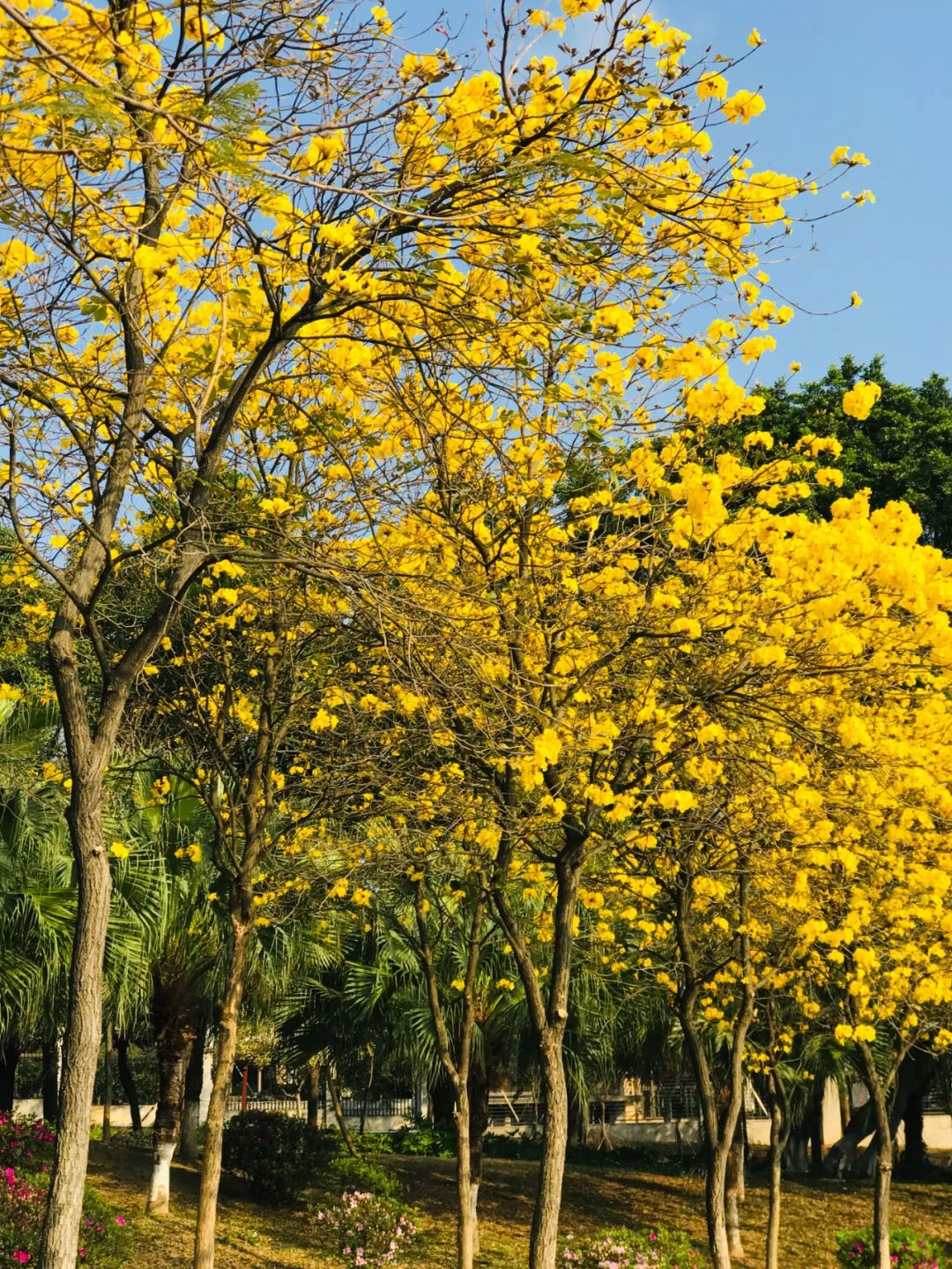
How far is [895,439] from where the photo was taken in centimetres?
2244

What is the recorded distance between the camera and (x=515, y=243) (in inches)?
195

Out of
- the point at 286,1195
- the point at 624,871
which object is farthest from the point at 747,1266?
the point at 624,871

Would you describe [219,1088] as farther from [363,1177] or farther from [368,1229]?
[363,1177]

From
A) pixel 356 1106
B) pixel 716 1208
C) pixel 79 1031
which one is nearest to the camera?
pixel 79 1031

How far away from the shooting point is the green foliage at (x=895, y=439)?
21.7 meters

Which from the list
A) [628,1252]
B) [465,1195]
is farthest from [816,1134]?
[465,1195]

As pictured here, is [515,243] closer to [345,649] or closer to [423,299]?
[423,299]

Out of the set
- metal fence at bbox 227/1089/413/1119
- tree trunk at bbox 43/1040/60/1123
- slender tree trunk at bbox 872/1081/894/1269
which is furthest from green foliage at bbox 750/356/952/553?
metal fence at bbox 227/1089/413/1119

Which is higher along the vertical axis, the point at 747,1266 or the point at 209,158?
the point at 209,158

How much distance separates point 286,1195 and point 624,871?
6.83 meters

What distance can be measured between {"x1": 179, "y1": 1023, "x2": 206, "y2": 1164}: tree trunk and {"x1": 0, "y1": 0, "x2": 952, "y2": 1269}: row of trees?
3.96 meters

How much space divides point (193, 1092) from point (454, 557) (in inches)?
377

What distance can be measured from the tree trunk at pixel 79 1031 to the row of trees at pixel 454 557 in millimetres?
21

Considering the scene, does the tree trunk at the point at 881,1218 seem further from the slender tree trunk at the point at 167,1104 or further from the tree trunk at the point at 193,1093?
the tree trunk at the point at 193,1093
